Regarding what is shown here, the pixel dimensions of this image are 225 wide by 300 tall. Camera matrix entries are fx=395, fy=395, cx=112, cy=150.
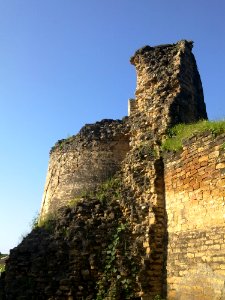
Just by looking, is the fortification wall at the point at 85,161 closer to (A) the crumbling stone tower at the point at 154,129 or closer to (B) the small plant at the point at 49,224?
(A) the crumbling stone tower at the point at 154,129

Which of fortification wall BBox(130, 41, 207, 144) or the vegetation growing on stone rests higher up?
fortification wall BBox(130, 41, 207, 144)

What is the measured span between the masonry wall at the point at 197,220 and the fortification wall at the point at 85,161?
301cm

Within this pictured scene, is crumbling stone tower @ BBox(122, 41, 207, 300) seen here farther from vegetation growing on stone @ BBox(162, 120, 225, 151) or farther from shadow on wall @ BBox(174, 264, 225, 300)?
shadow on wall @ BBox(174, 264, 225, 300)

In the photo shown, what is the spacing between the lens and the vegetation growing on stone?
8078mm

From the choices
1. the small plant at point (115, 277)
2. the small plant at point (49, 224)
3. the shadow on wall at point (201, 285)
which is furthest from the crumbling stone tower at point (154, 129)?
the small plant at point (49, 224)

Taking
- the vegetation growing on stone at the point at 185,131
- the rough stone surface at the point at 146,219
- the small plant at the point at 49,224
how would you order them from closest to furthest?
the rough stone surface at the point at 146,219
the vegetation growing on stone at the point at 185,131
the small plant at the point at 49,224

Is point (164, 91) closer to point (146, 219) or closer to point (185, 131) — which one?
point (185, 131)

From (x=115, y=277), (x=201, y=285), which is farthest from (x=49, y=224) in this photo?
(x=201, y=285)

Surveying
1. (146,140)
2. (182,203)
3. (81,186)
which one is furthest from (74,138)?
(182,203)

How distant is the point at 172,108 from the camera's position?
33.9 ft

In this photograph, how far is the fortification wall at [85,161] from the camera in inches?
455

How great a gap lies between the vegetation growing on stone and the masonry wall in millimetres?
162

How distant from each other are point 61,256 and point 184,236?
2.96 m

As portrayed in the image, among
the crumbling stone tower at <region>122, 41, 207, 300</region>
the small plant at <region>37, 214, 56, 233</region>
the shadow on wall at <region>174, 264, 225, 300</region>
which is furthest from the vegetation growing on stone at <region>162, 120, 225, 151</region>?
the small plant at <region>37, 214, 56, 233</region>
